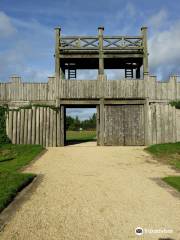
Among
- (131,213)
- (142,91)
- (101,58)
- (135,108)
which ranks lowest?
(131,213)

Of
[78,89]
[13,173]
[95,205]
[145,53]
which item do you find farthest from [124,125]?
[95,205]

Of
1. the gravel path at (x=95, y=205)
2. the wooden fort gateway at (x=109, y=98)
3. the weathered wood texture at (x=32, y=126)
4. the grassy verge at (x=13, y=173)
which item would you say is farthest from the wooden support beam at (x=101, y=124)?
the gravel path at (x=95, y=205)

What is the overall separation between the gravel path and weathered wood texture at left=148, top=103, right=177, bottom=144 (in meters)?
8.10

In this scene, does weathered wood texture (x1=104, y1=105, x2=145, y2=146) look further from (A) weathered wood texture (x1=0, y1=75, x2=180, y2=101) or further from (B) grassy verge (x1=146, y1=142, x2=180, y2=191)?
(B) grassy verge (x1=146, y1=142, x2=180, y2=191)

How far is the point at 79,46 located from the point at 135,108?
6621 millimetres

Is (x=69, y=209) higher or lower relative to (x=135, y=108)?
lower

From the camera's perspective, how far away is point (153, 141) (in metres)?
19.8

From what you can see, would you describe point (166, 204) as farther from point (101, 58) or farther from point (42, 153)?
point (101, 58)

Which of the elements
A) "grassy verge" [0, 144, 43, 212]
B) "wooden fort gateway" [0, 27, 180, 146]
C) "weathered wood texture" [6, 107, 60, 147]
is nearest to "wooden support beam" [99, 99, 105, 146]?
"wooden fort gateway" [0, 27, 180, 146]

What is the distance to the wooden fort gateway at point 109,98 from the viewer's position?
1977 cm

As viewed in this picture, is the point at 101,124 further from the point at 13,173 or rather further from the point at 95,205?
the point at 95,205

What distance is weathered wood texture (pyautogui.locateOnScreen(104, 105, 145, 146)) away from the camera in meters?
20.2

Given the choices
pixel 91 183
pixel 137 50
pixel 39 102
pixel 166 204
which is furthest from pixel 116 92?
pixel 166 204

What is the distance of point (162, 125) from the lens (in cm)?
1975
